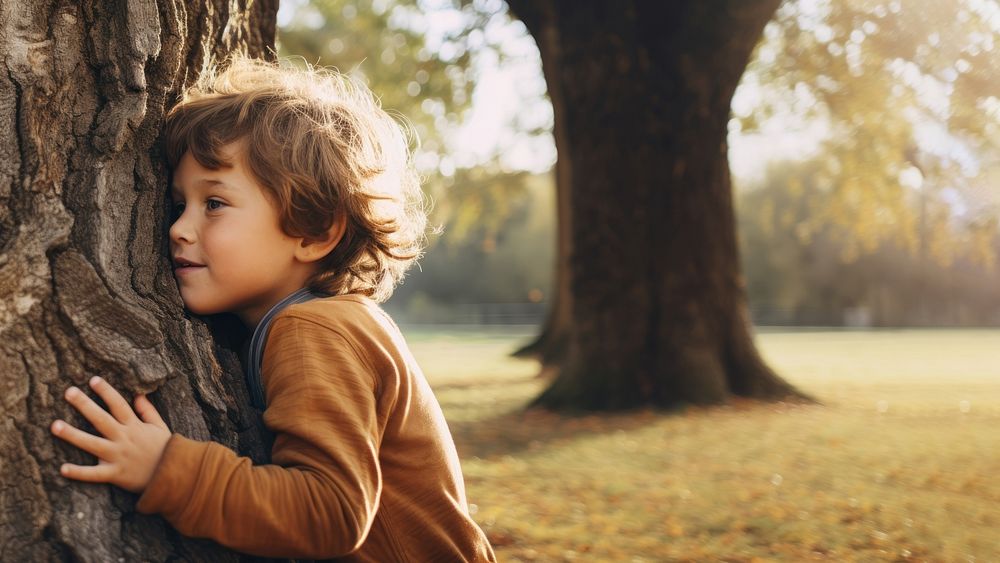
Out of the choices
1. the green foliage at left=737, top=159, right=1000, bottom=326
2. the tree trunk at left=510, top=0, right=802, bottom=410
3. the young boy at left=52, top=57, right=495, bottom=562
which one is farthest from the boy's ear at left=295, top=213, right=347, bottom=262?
the green foliage at left=737, top=159, right=1000, bottom=326

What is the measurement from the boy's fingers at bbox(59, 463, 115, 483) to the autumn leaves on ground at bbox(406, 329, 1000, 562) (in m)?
2.69

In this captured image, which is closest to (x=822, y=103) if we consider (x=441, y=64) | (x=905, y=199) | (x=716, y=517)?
(x=905, y=199)

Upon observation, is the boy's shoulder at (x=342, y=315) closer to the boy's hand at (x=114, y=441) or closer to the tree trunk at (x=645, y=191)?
the boy's hand at (x=114, y=441)

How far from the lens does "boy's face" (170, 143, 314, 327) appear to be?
6.43ft

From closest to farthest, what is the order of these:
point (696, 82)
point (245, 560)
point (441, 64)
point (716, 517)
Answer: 1. point (245, 560)
2. point (716, 517)
3. point (696, 82)
4. point (441, 64)

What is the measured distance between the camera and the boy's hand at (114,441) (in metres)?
1.65

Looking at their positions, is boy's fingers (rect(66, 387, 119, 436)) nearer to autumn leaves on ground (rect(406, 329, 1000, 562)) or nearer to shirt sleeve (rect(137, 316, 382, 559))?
shirt sleeve (rect(137, 316, 382, 559))

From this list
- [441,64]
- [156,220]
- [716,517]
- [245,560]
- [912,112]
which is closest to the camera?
[245,560]

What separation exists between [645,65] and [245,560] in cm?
772

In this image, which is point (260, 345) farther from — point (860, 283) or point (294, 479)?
point (860, 283)

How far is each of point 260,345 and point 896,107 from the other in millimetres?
15201

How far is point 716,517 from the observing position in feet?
15.6

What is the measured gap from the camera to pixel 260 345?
6.47ft

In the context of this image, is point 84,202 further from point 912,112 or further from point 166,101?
point 912,112
